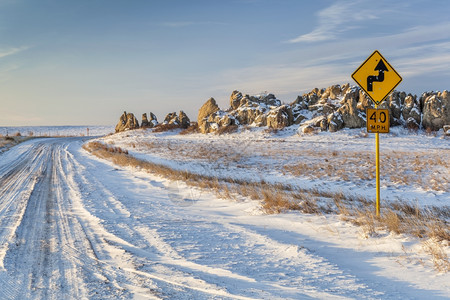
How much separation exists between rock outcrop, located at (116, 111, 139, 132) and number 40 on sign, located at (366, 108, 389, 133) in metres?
60.6

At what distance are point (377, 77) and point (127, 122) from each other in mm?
66032

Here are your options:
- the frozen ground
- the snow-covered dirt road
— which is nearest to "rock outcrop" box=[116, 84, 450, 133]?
the frozen ground

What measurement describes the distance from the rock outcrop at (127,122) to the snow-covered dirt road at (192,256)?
192 feet

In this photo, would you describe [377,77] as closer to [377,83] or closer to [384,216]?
[377,83]

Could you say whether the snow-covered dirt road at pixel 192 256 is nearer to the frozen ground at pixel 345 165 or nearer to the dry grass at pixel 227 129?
the frozen ground at pixel 345 165

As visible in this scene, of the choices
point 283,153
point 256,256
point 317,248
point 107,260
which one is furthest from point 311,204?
point 283,153

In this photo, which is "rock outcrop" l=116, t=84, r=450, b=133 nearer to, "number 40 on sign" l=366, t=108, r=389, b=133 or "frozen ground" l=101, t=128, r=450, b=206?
"frozen ground" l=101, t=128, r=450, b=206

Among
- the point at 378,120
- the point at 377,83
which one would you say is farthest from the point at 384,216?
the point at 377,83

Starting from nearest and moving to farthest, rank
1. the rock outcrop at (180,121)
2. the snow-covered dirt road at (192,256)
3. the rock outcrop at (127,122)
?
1. the snow-covered dirt road at (192,256)
2. the rock outcrop at (180,121)
3. the rock outcrop at (127,122)

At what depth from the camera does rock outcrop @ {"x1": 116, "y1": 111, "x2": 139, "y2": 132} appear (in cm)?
6588

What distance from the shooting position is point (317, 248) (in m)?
5.48

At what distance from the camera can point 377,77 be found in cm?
→ 713

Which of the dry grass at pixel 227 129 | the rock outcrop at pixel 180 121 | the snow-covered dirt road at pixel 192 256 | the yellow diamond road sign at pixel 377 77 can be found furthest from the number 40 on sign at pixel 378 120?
the rock outcrop at pixel 180 121

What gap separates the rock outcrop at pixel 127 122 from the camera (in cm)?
6588
